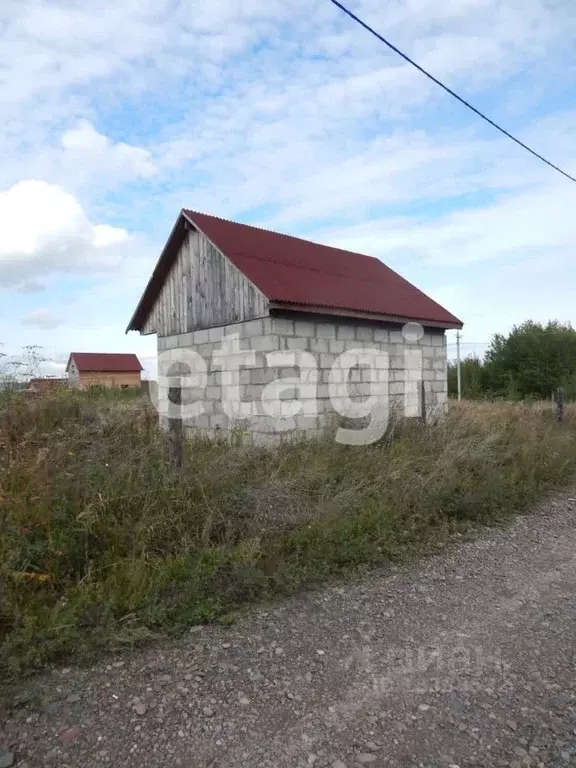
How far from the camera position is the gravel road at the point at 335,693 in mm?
2352

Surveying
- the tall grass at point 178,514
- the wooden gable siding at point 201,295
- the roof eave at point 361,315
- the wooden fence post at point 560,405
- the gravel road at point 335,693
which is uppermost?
the wooden gable siding at point 201,295

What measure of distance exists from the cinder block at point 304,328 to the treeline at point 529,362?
2134 centimetres

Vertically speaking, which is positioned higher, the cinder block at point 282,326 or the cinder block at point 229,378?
the cinder block at point 282,326

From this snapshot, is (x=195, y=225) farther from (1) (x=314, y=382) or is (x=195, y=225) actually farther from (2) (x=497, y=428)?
(2) (x=497, y=428)

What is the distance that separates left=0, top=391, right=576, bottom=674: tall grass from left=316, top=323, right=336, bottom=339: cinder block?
75.7 inches

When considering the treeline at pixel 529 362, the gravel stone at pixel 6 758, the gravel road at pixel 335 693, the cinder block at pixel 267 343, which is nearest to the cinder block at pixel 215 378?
the cinder block at pixel 267 343

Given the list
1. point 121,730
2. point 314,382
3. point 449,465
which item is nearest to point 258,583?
point 121,730

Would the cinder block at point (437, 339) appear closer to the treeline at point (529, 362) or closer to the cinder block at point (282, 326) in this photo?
the cinder block at point (282, 326)

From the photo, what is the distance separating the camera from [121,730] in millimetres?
2479

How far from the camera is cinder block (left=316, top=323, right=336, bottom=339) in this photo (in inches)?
327

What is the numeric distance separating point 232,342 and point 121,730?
20.9ft

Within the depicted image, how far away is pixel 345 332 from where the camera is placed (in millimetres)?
8711

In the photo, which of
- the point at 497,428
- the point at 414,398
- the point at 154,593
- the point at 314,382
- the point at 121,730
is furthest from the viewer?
the point at 414,398

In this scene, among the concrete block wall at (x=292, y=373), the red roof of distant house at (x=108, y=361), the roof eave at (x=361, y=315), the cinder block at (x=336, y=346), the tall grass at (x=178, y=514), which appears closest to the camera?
the tall grass at (x=178, y=514)
